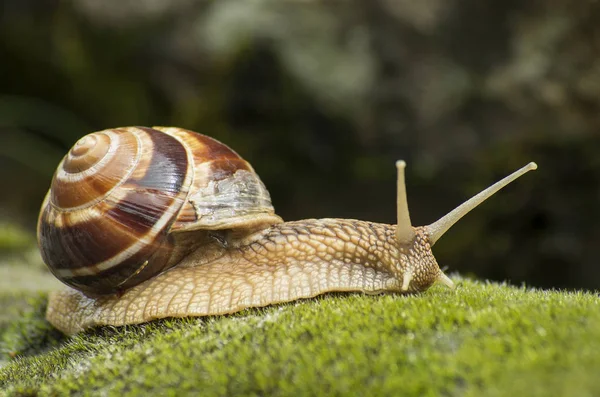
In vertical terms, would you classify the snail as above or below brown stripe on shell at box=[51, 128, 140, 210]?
below

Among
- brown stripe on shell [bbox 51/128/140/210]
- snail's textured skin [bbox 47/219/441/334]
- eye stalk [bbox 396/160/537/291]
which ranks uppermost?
brown stripe on shell [bbox 51/128/140/210]

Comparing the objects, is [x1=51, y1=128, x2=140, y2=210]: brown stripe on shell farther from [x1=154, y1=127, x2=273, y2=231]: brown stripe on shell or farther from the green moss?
the green moss

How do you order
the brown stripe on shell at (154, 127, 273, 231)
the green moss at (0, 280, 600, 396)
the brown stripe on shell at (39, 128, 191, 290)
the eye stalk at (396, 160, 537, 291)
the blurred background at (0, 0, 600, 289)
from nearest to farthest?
the green moss at (0, 280, 600, 396) < the eye stalk at (396, 160, 537, 291) < the brown stripe on shell at (39, 128, 191, 290) < the brown stripe on shell at (154, 127, 273, 231) < the blurred background at (0, 0, 600, 289)

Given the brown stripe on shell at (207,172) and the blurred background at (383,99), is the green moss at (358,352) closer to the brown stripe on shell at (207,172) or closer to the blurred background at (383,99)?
the brown stripe on shell at (207,172)

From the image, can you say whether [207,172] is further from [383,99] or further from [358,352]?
[383,99]

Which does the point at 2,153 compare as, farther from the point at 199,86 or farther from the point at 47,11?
the point at 199,86

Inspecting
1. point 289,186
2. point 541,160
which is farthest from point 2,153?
point 541,160

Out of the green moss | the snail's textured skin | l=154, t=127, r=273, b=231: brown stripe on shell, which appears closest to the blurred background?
the snail's textured skin

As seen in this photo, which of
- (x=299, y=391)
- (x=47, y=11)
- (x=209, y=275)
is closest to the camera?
(x=299, y=391)
